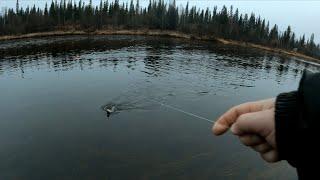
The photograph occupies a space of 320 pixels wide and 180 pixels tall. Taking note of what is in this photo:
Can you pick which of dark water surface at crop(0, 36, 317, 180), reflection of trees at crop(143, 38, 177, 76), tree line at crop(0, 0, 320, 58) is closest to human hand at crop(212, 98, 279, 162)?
dark water surface at crop(0, 36, 317, 180)

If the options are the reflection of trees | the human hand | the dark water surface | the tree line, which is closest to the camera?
the human hand

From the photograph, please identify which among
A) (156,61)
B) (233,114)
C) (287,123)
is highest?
(287,123)

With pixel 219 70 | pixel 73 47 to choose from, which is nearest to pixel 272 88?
pixel 219 70

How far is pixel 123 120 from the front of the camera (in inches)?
1150

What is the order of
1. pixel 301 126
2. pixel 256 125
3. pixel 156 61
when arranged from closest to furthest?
pixel 301 126 → pixel 256 125 → pixel 156 61

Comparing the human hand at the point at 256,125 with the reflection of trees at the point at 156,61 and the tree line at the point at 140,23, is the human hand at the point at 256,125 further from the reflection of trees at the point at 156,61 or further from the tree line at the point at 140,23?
the tree line at the point at 140,23

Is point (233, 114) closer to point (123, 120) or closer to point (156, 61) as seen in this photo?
point (123, 120)

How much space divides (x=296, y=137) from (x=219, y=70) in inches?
2117

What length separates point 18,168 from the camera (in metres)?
21.3

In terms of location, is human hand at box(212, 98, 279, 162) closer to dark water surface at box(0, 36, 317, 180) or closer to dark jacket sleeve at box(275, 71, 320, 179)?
dark jacket sleeve at box(275, 71, 320, 179)

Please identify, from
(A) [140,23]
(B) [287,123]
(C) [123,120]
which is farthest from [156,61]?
(A) [140,23]

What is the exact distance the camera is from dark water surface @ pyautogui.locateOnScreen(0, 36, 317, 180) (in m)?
21.5

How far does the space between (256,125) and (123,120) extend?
1079 inches

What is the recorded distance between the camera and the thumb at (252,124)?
6.76ft
